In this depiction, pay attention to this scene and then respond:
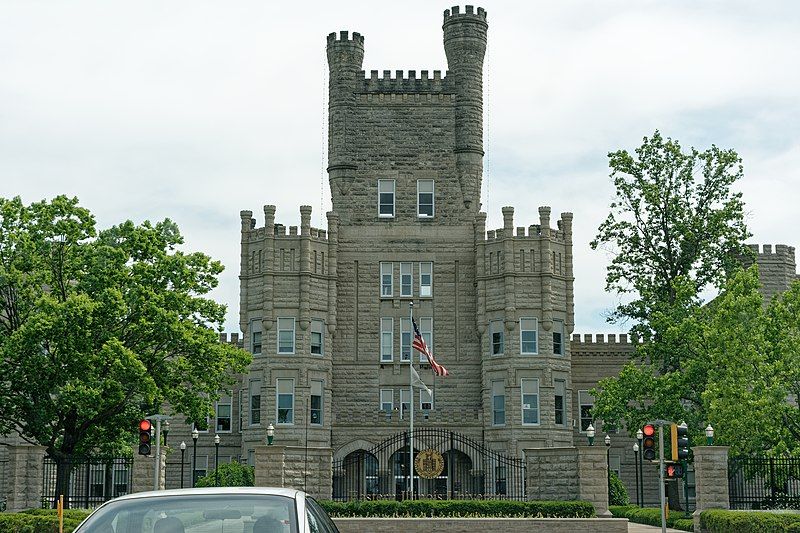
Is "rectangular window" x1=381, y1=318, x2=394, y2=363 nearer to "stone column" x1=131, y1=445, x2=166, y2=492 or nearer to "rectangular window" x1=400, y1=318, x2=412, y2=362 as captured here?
"rectangular window" x1=400, y1=318, x2=412, y2=362

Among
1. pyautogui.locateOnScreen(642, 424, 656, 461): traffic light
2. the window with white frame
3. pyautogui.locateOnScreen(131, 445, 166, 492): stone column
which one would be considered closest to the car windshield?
pyautogui.locateOnScreen(642, 424, 656, 461): traffic light

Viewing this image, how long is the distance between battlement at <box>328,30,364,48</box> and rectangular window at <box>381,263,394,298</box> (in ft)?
38.2

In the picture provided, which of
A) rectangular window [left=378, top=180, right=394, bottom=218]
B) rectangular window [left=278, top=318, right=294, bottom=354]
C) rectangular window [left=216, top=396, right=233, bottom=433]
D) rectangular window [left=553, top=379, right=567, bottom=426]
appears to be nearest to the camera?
rectangular window [left=278, top=318, right=294, bottom=354]

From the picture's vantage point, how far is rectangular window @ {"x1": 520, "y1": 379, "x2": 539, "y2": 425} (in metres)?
52.6

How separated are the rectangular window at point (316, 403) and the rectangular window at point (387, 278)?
5633 mm

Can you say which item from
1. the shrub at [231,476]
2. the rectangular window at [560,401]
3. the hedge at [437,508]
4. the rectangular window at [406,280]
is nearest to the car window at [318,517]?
the hedge at [437,508]

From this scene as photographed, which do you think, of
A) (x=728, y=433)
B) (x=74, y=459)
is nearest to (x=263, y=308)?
(x=74, y=459)

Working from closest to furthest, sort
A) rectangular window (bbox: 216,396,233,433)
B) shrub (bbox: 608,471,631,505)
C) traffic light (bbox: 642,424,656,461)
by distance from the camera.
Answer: traffic light (bbox: 642,424,656,461)
shrub (bbox: 608,471,631,505)
rectangular window (bbox: 216,396,233,433)

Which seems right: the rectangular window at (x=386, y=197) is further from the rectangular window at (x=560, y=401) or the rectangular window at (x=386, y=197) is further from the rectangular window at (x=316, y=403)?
the rectangular window at (x=560, y=401)

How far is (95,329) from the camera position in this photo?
122 feet

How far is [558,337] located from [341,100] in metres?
15.9

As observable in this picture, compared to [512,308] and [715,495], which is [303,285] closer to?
[512,308]

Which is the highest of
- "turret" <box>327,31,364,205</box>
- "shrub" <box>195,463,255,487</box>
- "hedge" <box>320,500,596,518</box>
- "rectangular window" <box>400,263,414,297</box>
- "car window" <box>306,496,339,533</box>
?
"turret" <box>327,31,364,205</box>

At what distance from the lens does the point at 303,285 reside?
5331cm
